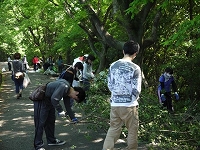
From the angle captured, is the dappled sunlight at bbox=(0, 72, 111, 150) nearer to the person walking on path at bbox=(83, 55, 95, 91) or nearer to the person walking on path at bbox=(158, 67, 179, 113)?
Result: the person walking on path at bbox=(83, 55, 95, 91)

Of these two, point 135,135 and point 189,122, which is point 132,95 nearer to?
point 135,135

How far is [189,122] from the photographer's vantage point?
20.6 ft

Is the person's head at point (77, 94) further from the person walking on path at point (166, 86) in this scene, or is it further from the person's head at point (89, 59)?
the person walking on path at point (166, 86)

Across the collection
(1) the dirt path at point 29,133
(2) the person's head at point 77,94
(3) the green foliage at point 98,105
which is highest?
(2) the person's head at point 77,94

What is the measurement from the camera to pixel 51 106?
5113 mm

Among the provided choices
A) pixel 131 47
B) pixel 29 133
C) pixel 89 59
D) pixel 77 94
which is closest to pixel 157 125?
pixel 77 94

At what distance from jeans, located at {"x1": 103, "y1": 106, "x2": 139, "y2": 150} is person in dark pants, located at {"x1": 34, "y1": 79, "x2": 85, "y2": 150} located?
79 centimetres

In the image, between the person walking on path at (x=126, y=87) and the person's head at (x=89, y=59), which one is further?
the person's head at (x=89, y=59)

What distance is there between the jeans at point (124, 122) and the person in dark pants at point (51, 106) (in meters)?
0.79

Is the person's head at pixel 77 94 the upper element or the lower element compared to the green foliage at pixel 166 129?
upper

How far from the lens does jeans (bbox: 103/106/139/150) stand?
4.04 m

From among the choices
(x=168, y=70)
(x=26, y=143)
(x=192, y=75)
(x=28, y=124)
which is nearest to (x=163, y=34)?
(x=192, y=75)

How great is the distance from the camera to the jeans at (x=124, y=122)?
A: 13.3ft

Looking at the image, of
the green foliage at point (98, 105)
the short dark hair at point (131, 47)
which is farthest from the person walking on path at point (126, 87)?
the green foliage at point (98, 105)
